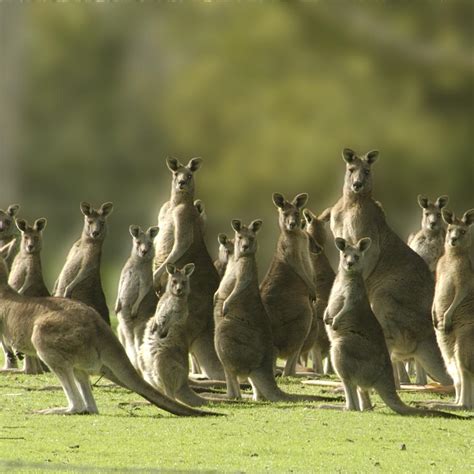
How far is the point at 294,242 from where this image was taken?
36.8 ft

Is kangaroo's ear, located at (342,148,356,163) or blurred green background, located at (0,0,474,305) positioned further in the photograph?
blurred green background, located at (0,0,474,305)

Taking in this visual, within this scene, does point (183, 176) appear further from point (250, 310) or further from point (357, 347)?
point (357, 347)

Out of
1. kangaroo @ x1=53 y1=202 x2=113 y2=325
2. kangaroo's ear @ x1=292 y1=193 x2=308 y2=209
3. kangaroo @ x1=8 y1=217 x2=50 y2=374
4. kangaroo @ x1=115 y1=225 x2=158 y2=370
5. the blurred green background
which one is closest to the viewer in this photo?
kangaroo @ x1=115 y1=225 x2=158 y2=370

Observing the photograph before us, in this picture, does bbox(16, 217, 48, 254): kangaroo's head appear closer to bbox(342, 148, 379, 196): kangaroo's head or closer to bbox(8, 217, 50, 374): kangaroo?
bbox(8, 217, 50, 374): kangaroo

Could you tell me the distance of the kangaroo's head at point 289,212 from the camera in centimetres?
1133

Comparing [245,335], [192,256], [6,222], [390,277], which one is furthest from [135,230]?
[6,222]

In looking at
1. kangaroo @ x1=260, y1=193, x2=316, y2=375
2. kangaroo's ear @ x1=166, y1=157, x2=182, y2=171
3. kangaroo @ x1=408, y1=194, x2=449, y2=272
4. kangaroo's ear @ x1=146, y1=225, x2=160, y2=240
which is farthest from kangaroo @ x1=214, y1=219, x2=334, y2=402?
kangaroo @ x1=408, y1=194, x2=449, y2=272

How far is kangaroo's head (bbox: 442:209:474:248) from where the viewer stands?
31.9 feet

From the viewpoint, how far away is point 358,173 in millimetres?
11305

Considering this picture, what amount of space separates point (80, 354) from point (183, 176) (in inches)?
162

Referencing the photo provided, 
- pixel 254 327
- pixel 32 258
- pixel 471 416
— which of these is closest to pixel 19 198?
pixel 32 258

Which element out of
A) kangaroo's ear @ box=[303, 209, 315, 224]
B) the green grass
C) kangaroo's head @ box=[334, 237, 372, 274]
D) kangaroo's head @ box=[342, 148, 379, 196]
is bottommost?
the green grass

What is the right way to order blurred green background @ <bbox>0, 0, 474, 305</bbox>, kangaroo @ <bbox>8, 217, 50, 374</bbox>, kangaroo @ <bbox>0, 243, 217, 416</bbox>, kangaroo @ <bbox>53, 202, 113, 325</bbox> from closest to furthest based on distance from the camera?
1. kangaroo @ <bbox>0, 243, 217, 416</bbox>
2. kangaroo @ <bbox>8, 217, 50, 374</bbox>
3. kangaroo @ <bbox>53, 202, 113, 325</bbox>
4. blurred green background @ <bbox>0, 0, 474, 305</bbox>

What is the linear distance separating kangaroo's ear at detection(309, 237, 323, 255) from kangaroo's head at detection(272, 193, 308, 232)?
1.06 ft
